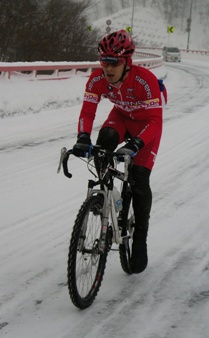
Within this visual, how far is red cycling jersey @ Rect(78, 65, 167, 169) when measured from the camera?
14.8 ft

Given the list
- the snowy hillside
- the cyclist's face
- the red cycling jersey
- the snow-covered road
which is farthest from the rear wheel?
the snowy hillside

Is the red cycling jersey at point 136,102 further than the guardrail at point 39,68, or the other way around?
the guardrail at point 39,68

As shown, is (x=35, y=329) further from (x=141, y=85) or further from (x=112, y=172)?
(x=141, y=85)

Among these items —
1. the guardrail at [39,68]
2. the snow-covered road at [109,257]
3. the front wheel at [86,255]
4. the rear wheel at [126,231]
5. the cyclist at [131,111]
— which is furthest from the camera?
the guardrail at [39,68]

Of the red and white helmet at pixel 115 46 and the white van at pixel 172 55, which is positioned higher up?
the red and white helmet at pixel 115 46

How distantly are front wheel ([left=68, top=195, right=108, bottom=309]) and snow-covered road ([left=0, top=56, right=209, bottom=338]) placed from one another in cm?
15

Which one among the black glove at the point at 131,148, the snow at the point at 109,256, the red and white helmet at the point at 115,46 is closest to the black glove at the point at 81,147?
the black glove at the point at 131,148

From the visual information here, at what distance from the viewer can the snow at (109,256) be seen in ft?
13.1

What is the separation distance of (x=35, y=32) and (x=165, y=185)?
54.8 feet

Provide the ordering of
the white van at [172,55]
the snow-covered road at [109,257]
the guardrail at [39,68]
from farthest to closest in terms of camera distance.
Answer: the white van at [172,55], the guardrail at [39,68], the snow-covered road at [109,257]

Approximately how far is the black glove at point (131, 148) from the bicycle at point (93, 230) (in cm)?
4

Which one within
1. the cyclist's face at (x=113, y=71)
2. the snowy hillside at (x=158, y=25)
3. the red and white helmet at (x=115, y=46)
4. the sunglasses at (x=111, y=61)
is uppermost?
the snowy hillside at (x=158, y=25)

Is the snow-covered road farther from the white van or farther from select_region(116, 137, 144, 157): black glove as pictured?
the white van

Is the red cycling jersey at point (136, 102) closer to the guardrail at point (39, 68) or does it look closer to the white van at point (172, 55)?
the guardrail at point (39, 68)
